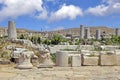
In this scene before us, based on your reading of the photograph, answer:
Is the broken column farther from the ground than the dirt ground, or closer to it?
farther from the ground

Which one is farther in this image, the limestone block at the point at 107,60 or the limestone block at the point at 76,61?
the limestone block at the point at 107,60

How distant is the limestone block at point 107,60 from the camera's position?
11.7 m

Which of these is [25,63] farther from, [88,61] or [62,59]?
[88,61]

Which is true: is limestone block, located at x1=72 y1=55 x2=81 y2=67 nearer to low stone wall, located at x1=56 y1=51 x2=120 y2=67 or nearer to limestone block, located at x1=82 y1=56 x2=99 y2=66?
low stone wall, located at x1=56 y1=51 x2=120 y2=67

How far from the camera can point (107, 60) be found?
11.7 meters

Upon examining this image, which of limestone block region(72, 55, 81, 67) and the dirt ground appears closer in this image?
the dirt ground

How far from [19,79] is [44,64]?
2554 millimetres

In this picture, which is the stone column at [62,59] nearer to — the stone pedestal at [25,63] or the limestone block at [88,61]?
the limestone block at [88,61]

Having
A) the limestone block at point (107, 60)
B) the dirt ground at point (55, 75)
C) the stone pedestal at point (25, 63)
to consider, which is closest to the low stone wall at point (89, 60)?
the limestone block at point (107, 60)

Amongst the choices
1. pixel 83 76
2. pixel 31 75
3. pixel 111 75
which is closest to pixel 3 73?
pixel 31 75

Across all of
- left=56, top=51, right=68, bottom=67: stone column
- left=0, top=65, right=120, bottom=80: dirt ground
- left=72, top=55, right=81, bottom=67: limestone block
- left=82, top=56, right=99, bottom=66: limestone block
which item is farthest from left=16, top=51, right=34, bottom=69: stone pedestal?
left=82, top=56, right=99, bottom=66: limestone block

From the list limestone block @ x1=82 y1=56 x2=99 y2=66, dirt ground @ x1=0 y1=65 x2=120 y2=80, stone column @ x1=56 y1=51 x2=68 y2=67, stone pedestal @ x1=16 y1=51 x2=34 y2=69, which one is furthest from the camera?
limestone block @ x1=82 y1=56 x2=99 y2=66

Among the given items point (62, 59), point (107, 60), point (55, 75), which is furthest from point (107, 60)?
point (55, 75)

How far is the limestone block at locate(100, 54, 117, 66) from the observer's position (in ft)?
38.4
